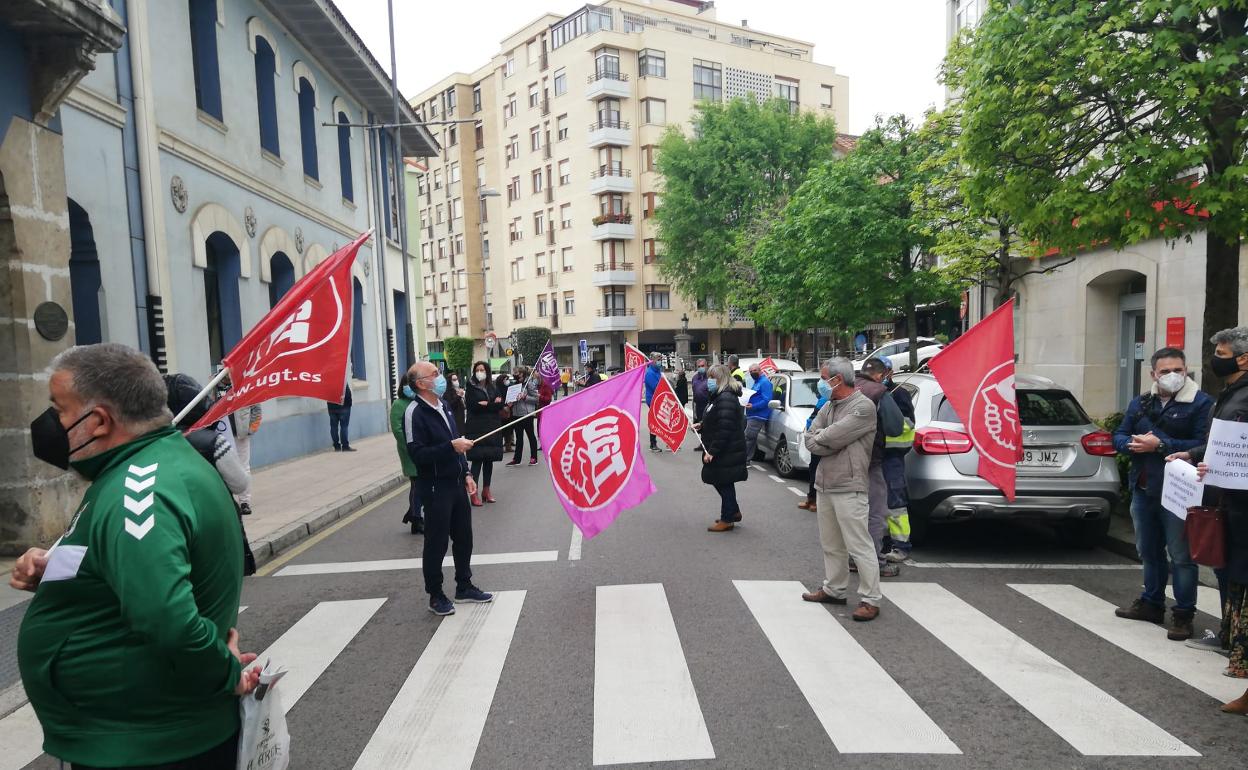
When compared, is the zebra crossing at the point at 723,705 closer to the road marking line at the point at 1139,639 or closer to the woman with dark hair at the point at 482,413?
the road marking line at the point at 1139,639

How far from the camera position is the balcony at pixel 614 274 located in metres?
53.5

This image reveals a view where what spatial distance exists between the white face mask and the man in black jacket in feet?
16.3

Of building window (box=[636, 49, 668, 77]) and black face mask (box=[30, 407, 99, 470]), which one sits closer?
black face mask (box=[30, 407, 99, 470])

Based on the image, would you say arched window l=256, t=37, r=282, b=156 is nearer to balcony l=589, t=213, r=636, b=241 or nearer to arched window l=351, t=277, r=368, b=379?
arched window l=351, t=277, r=368, b=379

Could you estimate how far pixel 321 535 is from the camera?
30.0 ft

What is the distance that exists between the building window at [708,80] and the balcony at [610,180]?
7.43 meters

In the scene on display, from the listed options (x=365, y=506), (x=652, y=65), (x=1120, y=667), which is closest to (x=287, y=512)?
(x=365, y=506)

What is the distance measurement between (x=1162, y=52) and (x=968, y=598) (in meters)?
5.39

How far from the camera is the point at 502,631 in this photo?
17.9ft

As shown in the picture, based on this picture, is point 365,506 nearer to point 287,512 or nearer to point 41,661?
point 287,512

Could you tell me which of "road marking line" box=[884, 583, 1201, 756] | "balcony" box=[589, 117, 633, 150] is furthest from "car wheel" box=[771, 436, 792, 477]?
"balcony" box=[589, 117, 633, 150]

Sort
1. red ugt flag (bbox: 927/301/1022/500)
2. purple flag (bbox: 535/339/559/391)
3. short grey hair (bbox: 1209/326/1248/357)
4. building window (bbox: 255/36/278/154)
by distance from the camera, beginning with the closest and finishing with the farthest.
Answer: short grey hair (bbox: 1209/326/1248/357) → red ugt flag (bbox: 927/301/1022/500) → building window (bbox: 255/36/278/154) → purple flag (bbox: 535/339/559/391)

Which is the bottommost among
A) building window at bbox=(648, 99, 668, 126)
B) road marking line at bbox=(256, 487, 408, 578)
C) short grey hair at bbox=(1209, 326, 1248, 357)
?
road marking line at bbox=(256, 487, 408, 578)

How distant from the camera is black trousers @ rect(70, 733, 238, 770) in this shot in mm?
2066
